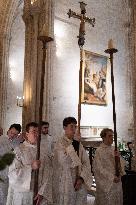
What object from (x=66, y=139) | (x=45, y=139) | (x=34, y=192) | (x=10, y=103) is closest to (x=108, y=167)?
(x=66, y=139)

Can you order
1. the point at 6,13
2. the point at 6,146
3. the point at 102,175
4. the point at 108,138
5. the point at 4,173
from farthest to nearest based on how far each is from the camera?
the point at 6,13 < the point at 6,146 < the point at 4,173 < the point at 108,138 < the point at 102,175

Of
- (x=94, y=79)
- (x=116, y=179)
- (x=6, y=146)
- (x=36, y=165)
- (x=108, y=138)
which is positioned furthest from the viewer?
(x=94, y=79)

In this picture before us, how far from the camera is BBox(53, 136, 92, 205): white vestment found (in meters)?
4.77

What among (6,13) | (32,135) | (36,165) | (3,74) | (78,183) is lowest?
(78,183)

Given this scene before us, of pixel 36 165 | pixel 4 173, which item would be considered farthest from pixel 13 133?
pixel 36 165

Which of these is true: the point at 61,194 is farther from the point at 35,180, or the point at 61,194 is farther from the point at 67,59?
the point at 67,59

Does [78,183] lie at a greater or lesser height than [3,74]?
lesser

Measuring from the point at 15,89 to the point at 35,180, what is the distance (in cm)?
1515

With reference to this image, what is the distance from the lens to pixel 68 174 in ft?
15.8

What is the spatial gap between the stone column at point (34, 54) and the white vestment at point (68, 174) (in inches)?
231

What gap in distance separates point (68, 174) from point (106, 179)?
0.84 meters

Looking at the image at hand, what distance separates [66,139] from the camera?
4.96m

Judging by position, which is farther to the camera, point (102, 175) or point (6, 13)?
point (6, 13)

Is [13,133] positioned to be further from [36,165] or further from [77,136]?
[36,165]
